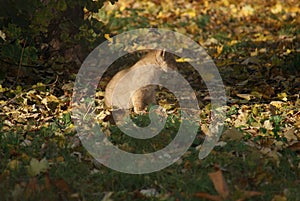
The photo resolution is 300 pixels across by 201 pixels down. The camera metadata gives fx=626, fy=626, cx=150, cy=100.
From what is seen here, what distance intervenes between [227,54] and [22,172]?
12.3ft

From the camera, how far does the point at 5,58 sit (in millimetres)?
5289

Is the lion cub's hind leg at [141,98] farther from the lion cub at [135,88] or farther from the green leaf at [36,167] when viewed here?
the green leaf at [36,167]

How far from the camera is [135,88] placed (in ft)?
15.5

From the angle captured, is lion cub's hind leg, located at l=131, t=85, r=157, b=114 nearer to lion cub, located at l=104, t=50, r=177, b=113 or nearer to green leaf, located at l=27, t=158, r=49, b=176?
lion cub, located at l=104, t=50, r=177, b=113

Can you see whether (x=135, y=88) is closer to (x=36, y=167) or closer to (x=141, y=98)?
(x=141, y=98)

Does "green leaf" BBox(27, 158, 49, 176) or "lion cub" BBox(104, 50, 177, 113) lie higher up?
"lion cub" BBox(104, 50, 177, 113)

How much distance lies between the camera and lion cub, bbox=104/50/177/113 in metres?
4.72

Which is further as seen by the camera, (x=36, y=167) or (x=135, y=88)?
(x=135, y=88)

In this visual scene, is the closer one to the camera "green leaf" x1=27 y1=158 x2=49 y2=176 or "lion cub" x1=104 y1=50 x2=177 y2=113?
"green leaf" x1=27 y1=158 x2=49 y2=176

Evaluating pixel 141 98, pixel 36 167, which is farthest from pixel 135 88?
pixel 36 167

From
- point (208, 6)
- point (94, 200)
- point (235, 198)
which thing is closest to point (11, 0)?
point (94, 200)

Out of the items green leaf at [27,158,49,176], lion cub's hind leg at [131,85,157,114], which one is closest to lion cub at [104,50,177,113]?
lion cub's hind leg at [131,85,157,114]

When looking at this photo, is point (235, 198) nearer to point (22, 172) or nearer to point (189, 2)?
point (22, 172)

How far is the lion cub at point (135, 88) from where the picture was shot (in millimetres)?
4719
